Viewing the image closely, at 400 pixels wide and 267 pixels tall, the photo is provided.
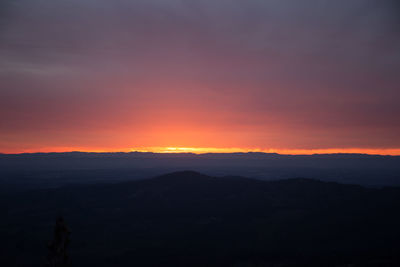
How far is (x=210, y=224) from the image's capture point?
97.8 meters

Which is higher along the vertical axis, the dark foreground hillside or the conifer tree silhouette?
the conifer tree silhouette

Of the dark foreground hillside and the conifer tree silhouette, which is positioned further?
the dark foreground hillside

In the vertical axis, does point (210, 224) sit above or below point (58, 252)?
below

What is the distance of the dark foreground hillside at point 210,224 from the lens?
6838 centimetres

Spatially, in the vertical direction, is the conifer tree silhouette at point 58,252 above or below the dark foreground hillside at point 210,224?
above

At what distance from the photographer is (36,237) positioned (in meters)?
86.5

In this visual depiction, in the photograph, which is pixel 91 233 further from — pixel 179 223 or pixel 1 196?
pixel 1 196

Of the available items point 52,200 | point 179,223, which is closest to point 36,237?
point 179,223

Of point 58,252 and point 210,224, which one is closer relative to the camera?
point 58,252

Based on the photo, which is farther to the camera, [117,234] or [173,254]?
[117,234]

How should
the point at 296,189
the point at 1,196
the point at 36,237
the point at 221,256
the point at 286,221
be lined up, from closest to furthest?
the point at 221,256 < the point at 36,237 < the point at 286,221 < the point at 296,189 < the point at 1,196

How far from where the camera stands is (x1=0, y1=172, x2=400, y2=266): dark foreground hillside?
68.4 m

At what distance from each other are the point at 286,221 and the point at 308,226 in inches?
312

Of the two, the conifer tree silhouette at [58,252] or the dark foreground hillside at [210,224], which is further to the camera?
the dark foreground hillside at [210,224]
